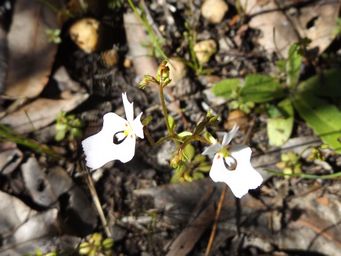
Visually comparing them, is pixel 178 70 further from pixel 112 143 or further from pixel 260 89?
pixel 112 143

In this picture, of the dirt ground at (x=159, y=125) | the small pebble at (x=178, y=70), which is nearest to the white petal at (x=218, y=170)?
the dirt ground at (x=159, y=125)

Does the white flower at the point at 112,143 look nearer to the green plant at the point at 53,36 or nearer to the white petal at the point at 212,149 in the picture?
the white petal at the point at 212,149

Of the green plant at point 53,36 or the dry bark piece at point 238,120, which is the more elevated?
the green plant at point 53,36

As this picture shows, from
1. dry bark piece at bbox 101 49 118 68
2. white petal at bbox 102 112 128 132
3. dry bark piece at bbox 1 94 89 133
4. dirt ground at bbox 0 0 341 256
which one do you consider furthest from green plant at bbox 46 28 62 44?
white petal at bbox 102 112 128 132

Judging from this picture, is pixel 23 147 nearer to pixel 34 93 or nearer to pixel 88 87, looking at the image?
pixel 34 93

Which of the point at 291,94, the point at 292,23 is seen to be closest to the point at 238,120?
the point at 291,94

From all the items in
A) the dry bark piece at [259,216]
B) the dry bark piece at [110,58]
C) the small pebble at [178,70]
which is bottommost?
the dry bark piece at [259,216]

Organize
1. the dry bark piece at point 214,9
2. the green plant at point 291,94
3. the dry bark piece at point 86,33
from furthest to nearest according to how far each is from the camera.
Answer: the dry bark piece at point 214,9
the dry bark piece at point 86,33
the green plant at point 291,94
